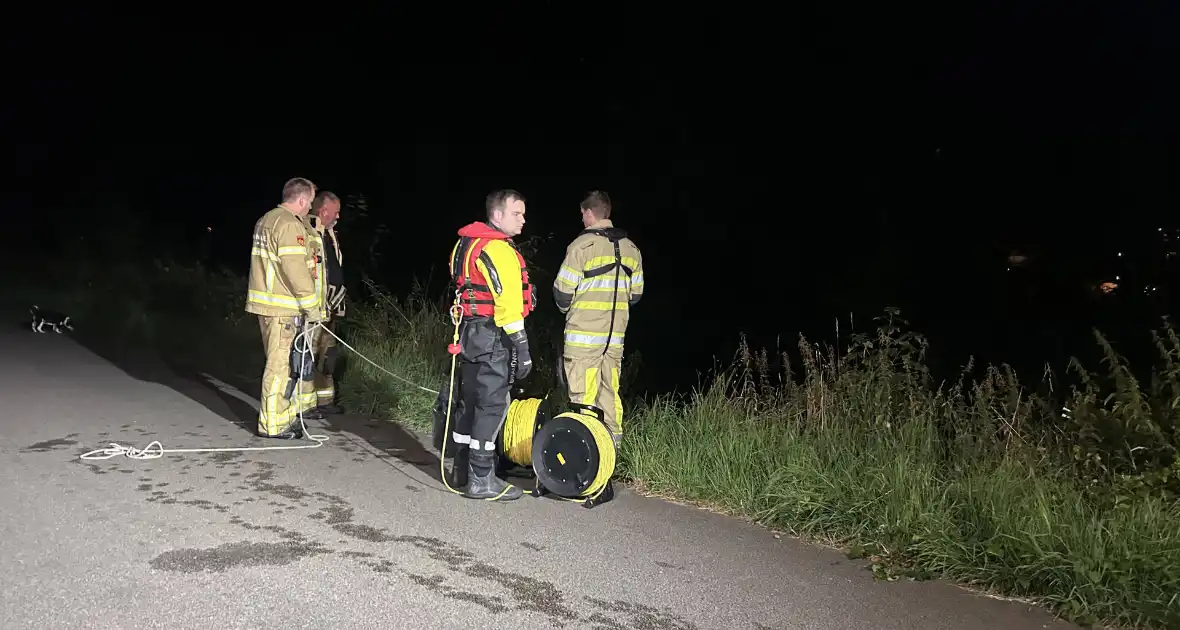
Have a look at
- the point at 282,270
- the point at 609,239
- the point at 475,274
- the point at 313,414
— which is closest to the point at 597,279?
the point at 609,239

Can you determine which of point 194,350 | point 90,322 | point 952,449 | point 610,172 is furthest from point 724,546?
point 610,172

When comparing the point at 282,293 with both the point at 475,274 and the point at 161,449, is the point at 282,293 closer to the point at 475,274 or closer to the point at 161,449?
the point at 161,449

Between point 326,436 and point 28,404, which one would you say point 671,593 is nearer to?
point 326,436

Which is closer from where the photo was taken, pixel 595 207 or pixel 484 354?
pixel 484 354

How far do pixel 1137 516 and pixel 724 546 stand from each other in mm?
2066

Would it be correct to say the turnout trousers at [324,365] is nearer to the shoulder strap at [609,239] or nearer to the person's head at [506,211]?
the person's head at [506,211]

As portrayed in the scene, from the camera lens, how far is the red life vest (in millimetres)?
6156

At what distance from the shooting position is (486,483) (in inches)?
245

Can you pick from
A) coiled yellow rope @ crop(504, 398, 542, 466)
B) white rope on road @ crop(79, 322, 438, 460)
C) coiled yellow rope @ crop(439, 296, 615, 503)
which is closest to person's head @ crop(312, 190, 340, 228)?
white rope on road @ crop(79, 322, 438, 460)

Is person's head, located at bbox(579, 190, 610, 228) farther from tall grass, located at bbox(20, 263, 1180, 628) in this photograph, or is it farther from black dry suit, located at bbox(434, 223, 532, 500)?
tall grass, located at bbox(20, 263, 1180, 628)

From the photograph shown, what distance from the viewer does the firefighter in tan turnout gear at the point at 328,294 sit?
8617 millimetres

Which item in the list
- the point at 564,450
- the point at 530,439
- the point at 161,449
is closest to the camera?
the point at 564,450

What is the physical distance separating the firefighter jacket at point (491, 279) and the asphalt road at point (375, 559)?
1194 millimetres

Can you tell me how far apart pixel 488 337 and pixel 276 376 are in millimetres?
2506
